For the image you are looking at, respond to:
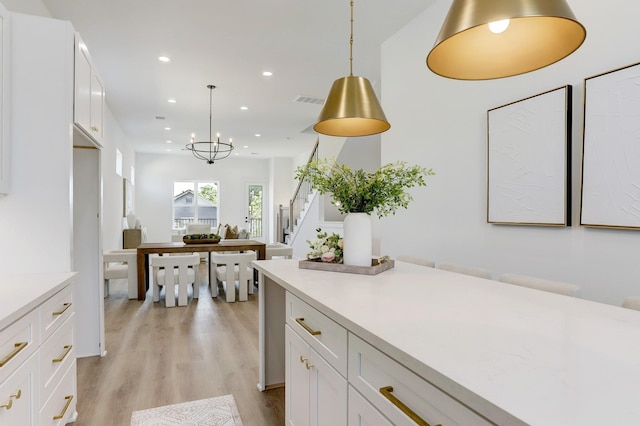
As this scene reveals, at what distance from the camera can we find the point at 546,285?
5.62ft

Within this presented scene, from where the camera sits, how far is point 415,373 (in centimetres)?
87

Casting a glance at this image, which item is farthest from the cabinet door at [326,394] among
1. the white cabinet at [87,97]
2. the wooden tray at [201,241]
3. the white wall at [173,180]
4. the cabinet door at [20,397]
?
the white wall at [173,180]

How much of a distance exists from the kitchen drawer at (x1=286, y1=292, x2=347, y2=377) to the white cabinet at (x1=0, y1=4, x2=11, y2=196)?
1.72 meters

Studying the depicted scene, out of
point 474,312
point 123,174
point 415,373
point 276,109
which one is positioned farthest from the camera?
point 123,174

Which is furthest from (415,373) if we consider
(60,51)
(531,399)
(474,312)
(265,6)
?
(265,6)

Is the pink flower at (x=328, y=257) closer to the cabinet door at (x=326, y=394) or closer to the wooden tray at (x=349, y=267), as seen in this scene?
the wooden tray at (x=349, y=267)

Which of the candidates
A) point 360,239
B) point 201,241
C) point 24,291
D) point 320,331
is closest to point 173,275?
point 201,241

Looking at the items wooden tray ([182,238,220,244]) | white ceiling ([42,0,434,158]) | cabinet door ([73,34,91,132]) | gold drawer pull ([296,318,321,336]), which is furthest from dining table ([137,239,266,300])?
gold drawer pull ([296,318,321,336])

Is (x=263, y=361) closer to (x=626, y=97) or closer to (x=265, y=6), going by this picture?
(x=626, y=97)

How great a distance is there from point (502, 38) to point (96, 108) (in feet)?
9.32

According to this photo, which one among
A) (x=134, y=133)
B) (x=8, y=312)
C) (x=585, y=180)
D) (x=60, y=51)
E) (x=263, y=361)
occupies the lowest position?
(x=263, y=361)

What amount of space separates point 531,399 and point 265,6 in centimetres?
350

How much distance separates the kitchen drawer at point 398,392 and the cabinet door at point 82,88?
2.27m

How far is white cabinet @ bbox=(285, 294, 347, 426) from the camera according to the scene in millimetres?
1271
